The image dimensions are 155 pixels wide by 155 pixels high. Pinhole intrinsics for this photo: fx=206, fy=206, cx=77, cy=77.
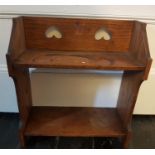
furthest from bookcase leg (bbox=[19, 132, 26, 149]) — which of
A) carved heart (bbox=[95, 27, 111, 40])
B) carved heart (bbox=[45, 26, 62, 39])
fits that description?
carved heart (bbox=[95, 27, 111, 40])

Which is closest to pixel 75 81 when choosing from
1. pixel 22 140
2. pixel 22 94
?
pixel 22 94

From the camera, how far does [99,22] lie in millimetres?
1035

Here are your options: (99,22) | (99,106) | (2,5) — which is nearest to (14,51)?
(2,5)

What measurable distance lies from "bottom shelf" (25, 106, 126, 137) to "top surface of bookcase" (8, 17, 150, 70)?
1.34ft

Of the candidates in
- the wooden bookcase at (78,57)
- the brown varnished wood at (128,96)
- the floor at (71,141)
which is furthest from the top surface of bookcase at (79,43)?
the floor at (71,141)

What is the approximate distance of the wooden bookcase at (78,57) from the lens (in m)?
0.92

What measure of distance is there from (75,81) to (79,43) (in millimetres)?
278

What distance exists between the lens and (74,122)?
3.94ft

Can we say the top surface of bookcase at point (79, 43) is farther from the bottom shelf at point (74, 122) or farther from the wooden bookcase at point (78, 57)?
the bottom shelf at point (74, 122)

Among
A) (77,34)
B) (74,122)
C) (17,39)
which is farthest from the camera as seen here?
(74,122)

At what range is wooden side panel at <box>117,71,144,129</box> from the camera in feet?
3.31

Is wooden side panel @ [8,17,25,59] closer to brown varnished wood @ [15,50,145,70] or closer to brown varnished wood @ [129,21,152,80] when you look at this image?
brown varnished wood @ [15,50,145,70]

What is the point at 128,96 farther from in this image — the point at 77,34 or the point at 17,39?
the point at 17,39
